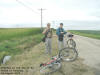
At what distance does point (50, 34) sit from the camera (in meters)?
6.54

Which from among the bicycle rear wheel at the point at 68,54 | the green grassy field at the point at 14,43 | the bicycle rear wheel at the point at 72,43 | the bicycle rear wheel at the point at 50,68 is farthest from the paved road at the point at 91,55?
the green grassy field at the point at 14,43

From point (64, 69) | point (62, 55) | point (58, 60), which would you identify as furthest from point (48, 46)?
point (64, 69)

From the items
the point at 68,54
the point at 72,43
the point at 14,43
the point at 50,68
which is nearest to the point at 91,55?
the point at 72,43

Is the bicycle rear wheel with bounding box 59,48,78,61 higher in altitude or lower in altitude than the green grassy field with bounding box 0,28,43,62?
higher

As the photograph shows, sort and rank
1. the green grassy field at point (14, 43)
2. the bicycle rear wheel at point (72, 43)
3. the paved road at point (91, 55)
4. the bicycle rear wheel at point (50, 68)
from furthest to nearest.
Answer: the green grassy field at point (14, 43) < the bicycle rear wheel at point (72, 43) < the paved road at point (91, 55) < the bicycle rear wheel at point (50, 68)

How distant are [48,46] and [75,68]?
2.46 metres

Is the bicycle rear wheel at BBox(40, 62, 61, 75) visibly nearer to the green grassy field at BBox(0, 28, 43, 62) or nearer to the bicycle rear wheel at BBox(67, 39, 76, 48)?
the green grassy field at BBox(0, 28, 43, 62)

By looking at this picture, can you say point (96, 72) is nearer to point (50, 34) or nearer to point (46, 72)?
point (46, 72)

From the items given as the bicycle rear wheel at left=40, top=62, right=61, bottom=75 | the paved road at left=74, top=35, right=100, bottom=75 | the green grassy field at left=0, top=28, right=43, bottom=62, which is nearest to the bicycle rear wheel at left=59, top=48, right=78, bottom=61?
the paved road at left=74, top=35, right=100, bottom=75

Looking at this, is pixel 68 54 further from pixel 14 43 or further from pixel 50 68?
pixel 14 43

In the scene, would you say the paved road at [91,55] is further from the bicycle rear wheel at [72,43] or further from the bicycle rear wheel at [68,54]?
the bicycle rear wheel at [68,54]

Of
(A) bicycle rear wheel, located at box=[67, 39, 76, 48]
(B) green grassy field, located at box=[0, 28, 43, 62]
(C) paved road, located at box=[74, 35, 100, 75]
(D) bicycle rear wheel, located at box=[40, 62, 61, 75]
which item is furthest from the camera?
(B) green grassy field, located at box=[0, 28, 43, 62]

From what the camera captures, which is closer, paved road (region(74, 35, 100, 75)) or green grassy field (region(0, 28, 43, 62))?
paved road (region(74, 35, 100, 75))

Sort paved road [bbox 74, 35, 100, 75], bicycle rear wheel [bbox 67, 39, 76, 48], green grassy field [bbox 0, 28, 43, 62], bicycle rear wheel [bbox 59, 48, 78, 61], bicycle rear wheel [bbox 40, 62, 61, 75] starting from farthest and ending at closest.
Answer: green grassy field [bbox 0, 28, 43, 62] < bicycle rear wheel [bbox 67, 39, 76, 48] < bicycle rear wheel [bbox 59, 48, 78, 61] < paved road [bbox 74, 35, 100, 75] < bicycle rear wheel [bbox 40, 62, 61, 75]
